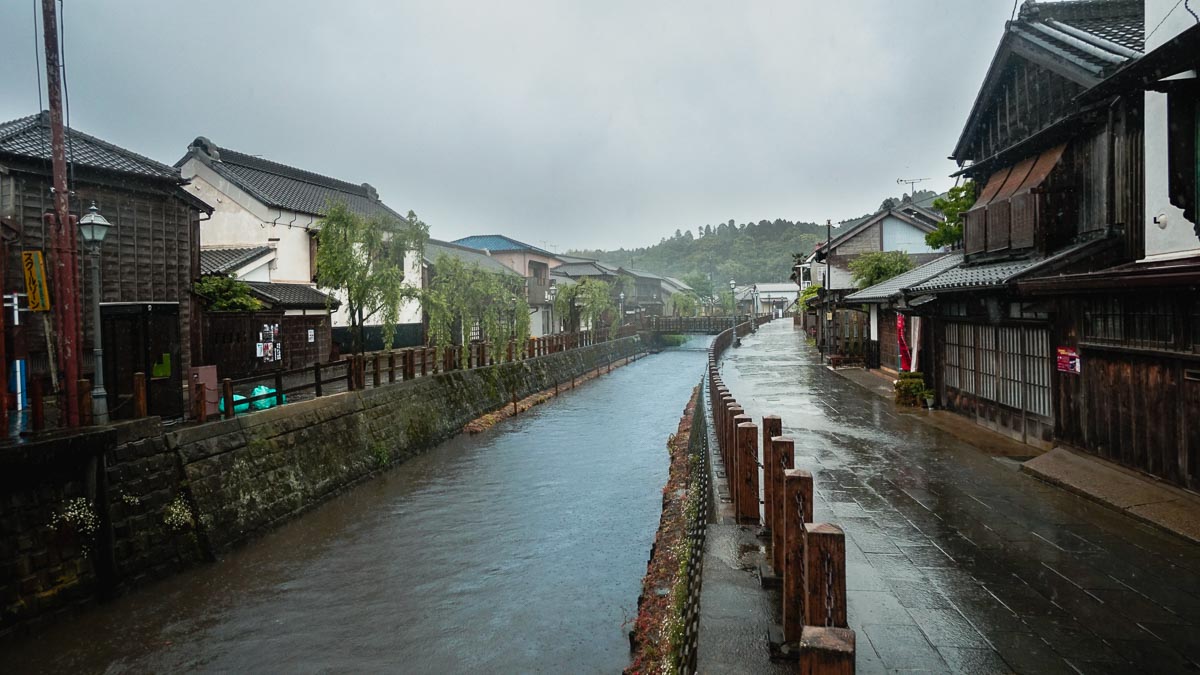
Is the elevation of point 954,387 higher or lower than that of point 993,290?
lower

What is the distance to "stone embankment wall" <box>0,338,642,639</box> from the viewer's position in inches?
344

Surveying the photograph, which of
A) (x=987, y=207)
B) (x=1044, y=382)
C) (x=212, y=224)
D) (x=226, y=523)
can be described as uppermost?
(x=212, y=224)

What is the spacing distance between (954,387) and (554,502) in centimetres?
925

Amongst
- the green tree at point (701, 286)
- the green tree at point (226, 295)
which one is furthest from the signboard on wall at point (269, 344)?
the green tree at point (701, 286)

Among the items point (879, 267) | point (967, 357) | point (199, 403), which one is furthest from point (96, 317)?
point (879, 267)

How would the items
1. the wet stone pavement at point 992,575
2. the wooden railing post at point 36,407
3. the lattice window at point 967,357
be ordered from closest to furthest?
1. the wet stone pavement at point 992,575
2. the wooden railing post at point 36,407
3. the lattice window at point 967,357

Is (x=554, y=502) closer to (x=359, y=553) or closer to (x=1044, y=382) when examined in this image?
(x=359, y=553)

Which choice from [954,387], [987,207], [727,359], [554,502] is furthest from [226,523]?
[727,359]

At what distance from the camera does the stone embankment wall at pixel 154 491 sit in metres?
8.75

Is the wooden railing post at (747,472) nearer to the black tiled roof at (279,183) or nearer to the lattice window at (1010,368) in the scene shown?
the lattice window at (1010,368)

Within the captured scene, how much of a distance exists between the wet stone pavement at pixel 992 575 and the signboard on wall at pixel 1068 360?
63.9 inches

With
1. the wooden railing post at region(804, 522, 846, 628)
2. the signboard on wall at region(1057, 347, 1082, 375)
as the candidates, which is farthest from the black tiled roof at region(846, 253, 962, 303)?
the wooden railing post at region(804, 522, 846, 628)

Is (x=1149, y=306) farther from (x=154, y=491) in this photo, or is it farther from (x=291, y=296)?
(x=291, y=296)

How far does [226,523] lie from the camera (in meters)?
11.9
